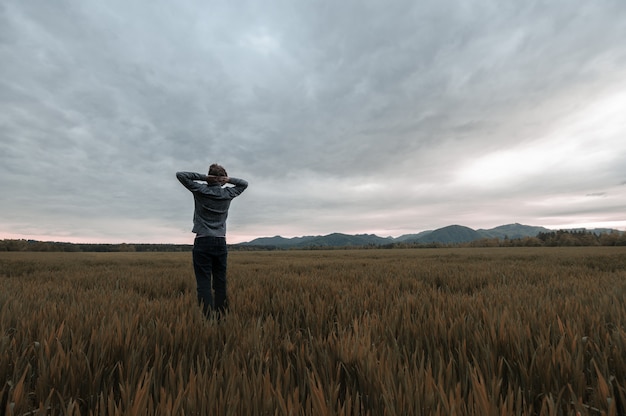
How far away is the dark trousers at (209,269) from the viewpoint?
3.87 meters

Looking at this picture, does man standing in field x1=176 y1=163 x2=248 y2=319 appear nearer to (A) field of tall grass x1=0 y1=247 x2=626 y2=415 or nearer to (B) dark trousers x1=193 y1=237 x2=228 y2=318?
(B) dark trousers x1=193 y1=237 x2=228 y2=318

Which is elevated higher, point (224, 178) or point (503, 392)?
point (224, 178)

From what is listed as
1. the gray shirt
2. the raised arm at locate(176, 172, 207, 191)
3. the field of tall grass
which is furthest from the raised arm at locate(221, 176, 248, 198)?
the field of tall grass

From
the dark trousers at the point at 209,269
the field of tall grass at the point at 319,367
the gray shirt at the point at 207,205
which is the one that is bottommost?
the field of tall grass at the point at 319,367

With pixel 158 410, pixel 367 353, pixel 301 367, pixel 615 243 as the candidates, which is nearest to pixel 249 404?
pixel 158 410

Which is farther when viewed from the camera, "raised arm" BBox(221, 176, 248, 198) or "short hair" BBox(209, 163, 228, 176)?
"raised arm" BBox(221, 176, 248, 198)

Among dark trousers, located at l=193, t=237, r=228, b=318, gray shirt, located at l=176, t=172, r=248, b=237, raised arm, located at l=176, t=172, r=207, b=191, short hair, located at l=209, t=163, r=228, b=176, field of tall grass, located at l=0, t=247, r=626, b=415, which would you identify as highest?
short hair, located at l=209, t=163, r=228, b=176

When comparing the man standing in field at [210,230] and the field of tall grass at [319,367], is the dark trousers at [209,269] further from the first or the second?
the field of tall grass at [319,367]

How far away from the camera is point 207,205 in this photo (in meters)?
4.11

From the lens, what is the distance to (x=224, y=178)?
4.11 metres

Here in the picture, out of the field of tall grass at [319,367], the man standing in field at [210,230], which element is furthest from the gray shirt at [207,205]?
the field of tall grass at [319,367]

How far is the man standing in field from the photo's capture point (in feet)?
12.9

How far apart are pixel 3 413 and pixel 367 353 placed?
1.75 m

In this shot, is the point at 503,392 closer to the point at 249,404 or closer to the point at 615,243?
the point at 249,404
